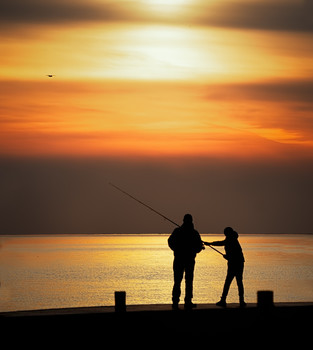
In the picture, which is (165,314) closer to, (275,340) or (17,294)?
(275,340)

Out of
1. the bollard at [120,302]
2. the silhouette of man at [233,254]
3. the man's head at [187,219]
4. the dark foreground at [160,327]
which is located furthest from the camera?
the silhouette of man at [233,254]

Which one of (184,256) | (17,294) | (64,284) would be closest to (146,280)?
(64,284)


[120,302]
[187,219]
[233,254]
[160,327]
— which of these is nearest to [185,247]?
[187,219]

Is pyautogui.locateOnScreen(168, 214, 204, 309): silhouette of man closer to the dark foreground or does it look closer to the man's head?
the man's head

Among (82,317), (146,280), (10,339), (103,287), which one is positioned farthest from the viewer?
(146,280)

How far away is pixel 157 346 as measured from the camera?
61.2 feet

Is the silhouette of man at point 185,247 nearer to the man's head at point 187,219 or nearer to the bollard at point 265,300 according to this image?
the man's head at point 187,219

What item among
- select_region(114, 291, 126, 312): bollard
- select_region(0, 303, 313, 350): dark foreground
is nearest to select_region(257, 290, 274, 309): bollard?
select_region(0, 303, 313, 350): dark foreground

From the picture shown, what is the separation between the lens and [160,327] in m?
19.4

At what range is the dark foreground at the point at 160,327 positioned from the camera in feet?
60.3

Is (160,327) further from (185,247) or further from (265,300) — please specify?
(185,247)

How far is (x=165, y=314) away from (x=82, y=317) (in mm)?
1906

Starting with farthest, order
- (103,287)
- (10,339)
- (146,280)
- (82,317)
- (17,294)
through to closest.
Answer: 1. (146,280)
2. (103,287)
3. (17,294)
4. (82,317)
5. (10,339)

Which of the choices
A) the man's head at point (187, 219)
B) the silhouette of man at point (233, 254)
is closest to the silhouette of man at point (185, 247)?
the man's head at point (187, 219)
